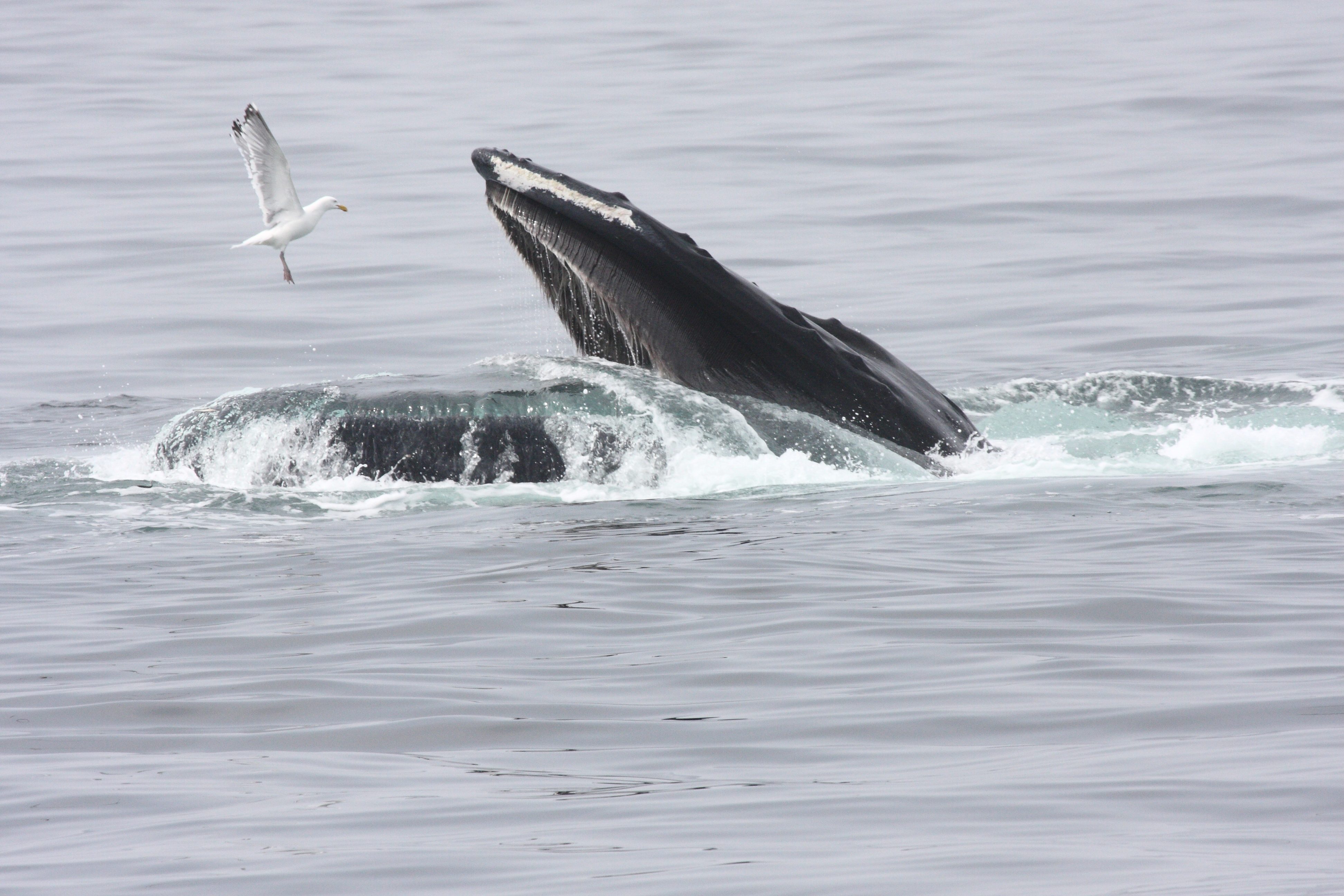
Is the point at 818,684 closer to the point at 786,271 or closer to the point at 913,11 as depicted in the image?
the point at 786,271

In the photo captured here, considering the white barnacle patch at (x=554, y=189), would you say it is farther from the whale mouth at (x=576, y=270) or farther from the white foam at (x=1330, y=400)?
the white foam at (x=1330, y=400)

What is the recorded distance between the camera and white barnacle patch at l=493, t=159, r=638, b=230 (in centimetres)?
791

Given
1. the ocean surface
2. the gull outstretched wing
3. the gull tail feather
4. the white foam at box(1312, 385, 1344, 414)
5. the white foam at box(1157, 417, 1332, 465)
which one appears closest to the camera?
the ocean surface

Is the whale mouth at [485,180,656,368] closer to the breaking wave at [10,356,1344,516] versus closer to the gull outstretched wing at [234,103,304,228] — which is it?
the breaking wave at [10,356,1344,516]

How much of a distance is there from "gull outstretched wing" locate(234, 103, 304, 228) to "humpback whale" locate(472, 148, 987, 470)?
12.9 ft

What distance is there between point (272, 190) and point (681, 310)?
18.4 feet

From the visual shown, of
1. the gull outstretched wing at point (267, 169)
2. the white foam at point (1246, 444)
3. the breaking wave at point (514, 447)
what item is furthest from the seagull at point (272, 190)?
the white foam at point (1246, 444)

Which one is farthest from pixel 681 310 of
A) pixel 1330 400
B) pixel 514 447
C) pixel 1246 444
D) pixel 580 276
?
pixel 1330 400

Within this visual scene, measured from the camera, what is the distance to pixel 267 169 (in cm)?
1258

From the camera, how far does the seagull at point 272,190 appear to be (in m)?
12.2

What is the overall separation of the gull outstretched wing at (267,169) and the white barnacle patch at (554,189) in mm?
3925

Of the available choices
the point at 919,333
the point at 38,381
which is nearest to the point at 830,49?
the point at 919,333

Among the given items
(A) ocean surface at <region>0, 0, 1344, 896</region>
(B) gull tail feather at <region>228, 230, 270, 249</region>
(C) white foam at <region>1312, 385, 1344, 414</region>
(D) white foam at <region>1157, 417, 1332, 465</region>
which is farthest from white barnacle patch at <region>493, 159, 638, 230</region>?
(C) white foam at <region>1312, 385, 1344, 414</region>

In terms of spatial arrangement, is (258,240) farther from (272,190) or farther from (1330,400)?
(1330,400)
